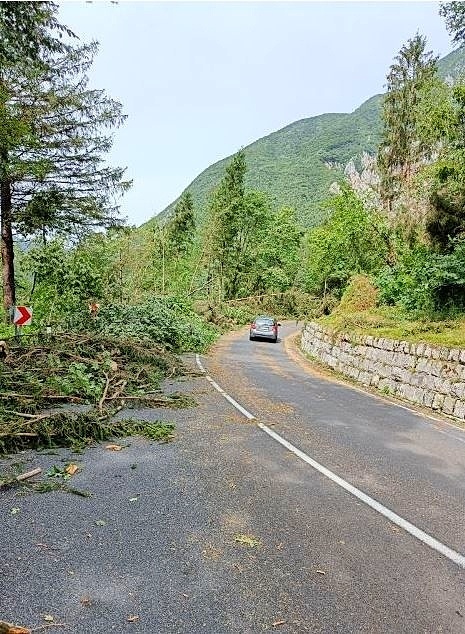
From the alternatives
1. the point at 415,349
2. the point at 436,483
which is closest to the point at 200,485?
the point at 436,483

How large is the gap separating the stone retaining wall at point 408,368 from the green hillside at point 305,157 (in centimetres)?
5887

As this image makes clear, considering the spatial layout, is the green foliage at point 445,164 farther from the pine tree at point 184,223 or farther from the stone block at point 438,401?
the pine tree at point 184,223

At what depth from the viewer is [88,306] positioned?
66.3 feet

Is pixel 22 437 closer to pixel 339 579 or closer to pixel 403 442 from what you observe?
pixel 339 579

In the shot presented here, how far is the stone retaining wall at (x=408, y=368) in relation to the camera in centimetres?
1140

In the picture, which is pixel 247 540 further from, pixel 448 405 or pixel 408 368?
pixel 408 368

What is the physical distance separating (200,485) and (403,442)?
4173mm

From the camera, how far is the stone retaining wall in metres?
11.4

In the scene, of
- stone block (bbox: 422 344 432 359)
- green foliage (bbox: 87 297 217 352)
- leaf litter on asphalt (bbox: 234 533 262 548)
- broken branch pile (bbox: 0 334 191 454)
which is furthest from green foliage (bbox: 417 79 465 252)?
leaf litter on asphalt (bbox: 234 533 262 548)

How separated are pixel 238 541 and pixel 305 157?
102 metres

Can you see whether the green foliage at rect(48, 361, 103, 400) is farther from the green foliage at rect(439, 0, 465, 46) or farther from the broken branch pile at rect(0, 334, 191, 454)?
the green foliage at rect(439, 0, 465, 46)

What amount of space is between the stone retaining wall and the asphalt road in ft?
12.7

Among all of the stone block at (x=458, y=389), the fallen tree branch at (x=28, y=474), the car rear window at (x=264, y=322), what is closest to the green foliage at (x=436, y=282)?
the stone block at (x=458, y=389)

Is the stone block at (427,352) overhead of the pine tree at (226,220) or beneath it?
beneath
